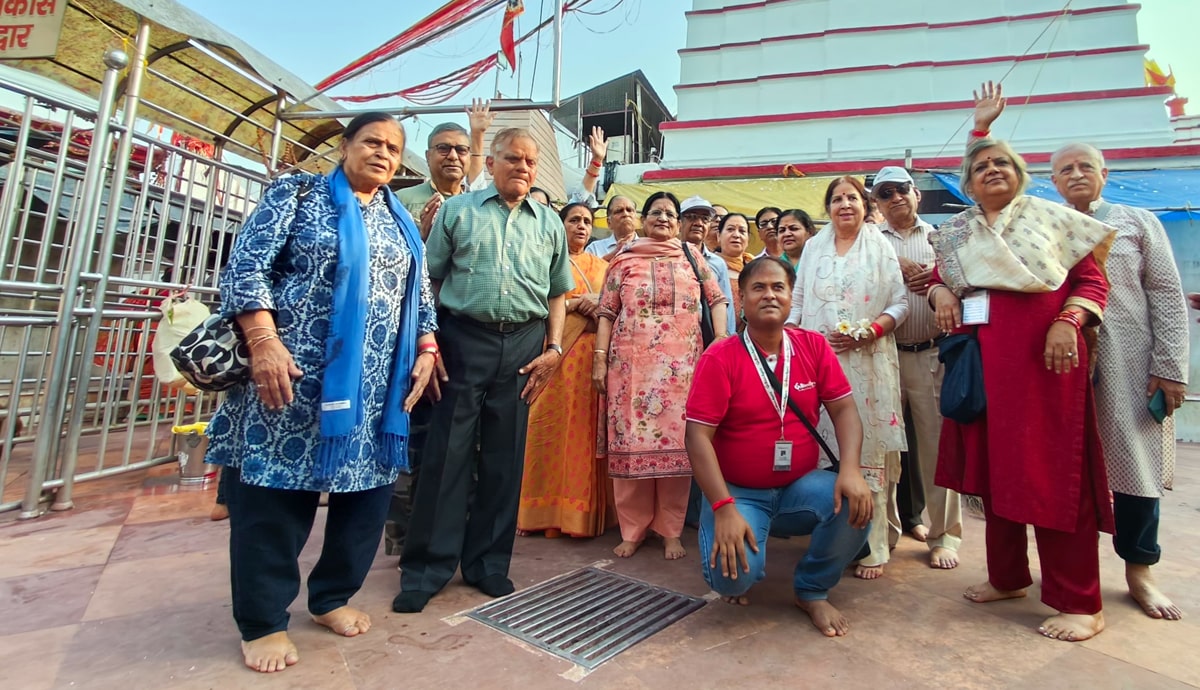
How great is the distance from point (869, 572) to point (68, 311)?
4227 mm

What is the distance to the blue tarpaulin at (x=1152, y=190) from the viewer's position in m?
6.11

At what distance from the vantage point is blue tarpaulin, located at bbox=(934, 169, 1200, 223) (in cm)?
611

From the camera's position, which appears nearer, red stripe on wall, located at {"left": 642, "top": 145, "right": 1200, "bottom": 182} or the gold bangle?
the gold bangle

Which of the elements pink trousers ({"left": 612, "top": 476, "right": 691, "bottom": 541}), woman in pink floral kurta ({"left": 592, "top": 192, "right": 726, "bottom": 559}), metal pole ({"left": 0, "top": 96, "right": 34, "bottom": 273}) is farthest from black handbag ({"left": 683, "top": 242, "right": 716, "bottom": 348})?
metal pole ({"left": 0, "top": 96, "right": 34, "bottom": 273})

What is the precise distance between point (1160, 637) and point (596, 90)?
14587 millimetres

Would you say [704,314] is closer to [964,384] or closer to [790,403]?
[790,403]

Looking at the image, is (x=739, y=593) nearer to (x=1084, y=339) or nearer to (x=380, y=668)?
(x=380, y=668)

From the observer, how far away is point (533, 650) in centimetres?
→ 187

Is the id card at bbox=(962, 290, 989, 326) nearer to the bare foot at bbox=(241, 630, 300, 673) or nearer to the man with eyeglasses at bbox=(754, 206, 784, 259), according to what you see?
the man with eyeglasses at bbox=(754, 206, 784, 259)

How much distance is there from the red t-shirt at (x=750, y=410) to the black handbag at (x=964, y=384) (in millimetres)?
422

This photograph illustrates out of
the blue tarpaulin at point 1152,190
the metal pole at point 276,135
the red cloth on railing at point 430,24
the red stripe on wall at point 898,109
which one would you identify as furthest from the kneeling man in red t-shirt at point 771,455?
the red stripe on wall at point 898,109

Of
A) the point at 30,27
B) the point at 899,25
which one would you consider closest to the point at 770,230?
the point at 30,27

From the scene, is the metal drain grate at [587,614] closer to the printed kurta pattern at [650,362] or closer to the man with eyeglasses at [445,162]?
the printed kurta pattern at [650,362]

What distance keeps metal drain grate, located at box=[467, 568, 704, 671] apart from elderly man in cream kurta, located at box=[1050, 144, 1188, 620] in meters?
1.68
